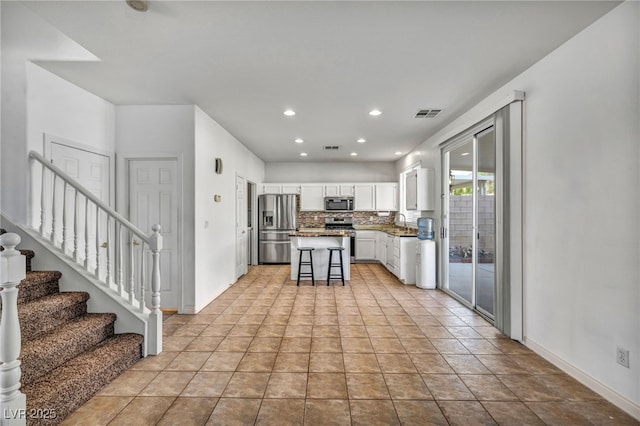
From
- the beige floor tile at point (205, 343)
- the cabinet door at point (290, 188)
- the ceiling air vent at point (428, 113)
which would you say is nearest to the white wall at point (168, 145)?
the beige floor tile at point (205, 343)

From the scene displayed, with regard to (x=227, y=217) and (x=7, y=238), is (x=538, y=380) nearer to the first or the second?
(x=7, y=238)

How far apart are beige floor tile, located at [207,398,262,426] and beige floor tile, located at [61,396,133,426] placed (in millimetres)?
641

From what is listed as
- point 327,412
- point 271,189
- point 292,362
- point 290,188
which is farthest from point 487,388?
point 271,189

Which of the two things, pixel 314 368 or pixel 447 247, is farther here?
pixel 447 247

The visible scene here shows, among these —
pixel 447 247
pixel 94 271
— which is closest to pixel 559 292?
pixel 447 247

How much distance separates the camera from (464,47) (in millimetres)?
2621

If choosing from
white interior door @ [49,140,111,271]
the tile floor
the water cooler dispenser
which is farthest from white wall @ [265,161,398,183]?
the tile floor

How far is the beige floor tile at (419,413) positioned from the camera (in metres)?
1.95

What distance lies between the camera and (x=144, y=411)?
81.3 inches

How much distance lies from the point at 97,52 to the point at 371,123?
3.41 meters

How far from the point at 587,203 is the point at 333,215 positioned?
6284 mm

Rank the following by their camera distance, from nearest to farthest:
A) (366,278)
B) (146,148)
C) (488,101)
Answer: (488,101) → (146,148) → (366,278)

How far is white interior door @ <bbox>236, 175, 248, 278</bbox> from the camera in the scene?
19.7 feet

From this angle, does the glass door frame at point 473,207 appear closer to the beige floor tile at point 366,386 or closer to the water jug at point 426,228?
the water jug at point 426,228
